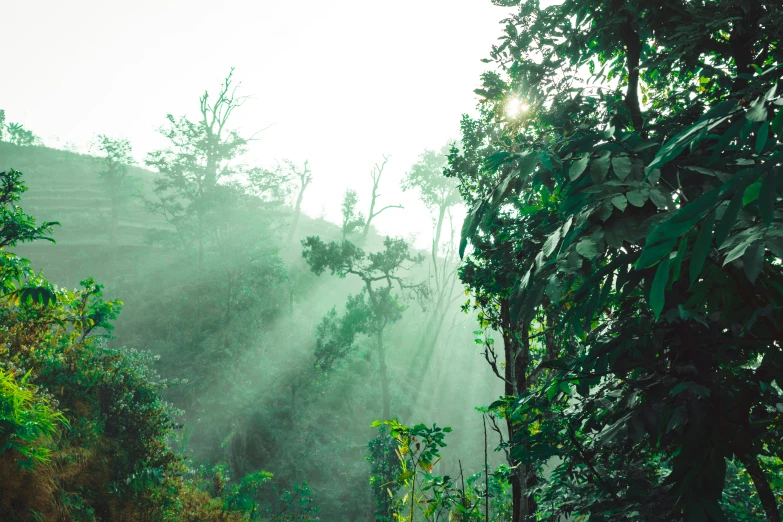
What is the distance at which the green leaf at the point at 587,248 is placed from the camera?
112 centimetres

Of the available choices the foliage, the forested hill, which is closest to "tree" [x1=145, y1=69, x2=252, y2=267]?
the forested hill

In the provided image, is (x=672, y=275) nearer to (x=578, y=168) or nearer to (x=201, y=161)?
(x=578, y=168)

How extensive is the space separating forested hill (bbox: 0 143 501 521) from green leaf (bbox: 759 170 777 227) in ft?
36.3

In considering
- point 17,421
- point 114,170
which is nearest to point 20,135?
point 114,170

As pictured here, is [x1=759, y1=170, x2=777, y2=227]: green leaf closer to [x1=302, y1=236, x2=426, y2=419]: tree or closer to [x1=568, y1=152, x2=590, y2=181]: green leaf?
[x1=568, y1=152, x2=590, y2=181]: green leaf

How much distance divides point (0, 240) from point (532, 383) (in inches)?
278

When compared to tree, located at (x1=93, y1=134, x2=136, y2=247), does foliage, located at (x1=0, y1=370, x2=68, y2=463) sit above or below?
below

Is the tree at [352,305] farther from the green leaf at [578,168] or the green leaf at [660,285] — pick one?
the green leaf at [660,285]

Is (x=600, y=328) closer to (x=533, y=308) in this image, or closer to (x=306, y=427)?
(x=533, y=308)

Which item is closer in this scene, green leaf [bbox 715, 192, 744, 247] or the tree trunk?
green leaf [bbox 715, 192, 744, 247]

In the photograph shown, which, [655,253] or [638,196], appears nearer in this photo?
[655,253]

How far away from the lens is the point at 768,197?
0.78m

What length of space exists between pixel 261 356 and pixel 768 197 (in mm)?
19982

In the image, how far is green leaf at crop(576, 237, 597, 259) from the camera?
1122 millimetres
